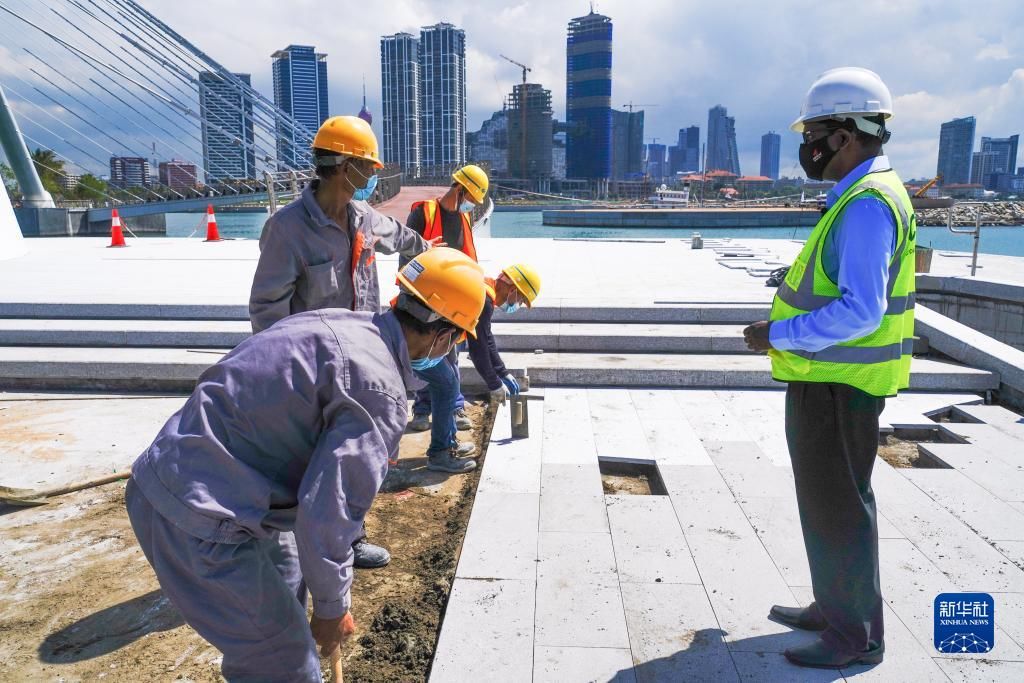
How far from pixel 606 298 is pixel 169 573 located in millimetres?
7060

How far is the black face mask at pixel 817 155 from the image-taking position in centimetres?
265

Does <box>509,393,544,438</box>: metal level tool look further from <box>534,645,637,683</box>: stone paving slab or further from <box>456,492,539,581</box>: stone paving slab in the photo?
<box>534,645,637,683</box>: stone paving slab

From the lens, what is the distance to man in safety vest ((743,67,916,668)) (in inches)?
94.2

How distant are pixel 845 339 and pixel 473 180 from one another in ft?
10.8

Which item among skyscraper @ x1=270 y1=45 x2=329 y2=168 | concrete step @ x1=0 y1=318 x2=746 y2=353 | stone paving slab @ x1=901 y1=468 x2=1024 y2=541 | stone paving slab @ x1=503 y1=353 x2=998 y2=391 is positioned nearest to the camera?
stone paving slab @ x1=901 y1=468 x2=1024 y2=541

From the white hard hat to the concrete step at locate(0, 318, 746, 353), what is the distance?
15.8 ft

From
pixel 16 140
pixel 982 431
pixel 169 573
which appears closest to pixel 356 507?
pixel 169 573

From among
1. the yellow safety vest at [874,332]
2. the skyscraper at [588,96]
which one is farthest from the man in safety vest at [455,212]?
the skyscraper at [588,96]

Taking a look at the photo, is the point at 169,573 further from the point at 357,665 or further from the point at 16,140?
the point at 16,140

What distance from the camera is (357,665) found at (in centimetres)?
282

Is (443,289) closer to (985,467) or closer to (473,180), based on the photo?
(473,180)

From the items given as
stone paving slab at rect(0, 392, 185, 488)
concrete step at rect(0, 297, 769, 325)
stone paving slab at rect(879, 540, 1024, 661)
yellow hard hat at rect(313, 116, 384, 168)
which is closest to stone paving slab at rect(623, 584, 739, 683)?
stone paving slab at rect(879, 540, 1024, 661)

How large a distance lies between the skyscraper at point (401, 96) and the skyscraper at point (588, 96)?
4103cm

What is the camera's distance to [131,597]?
3.36m
